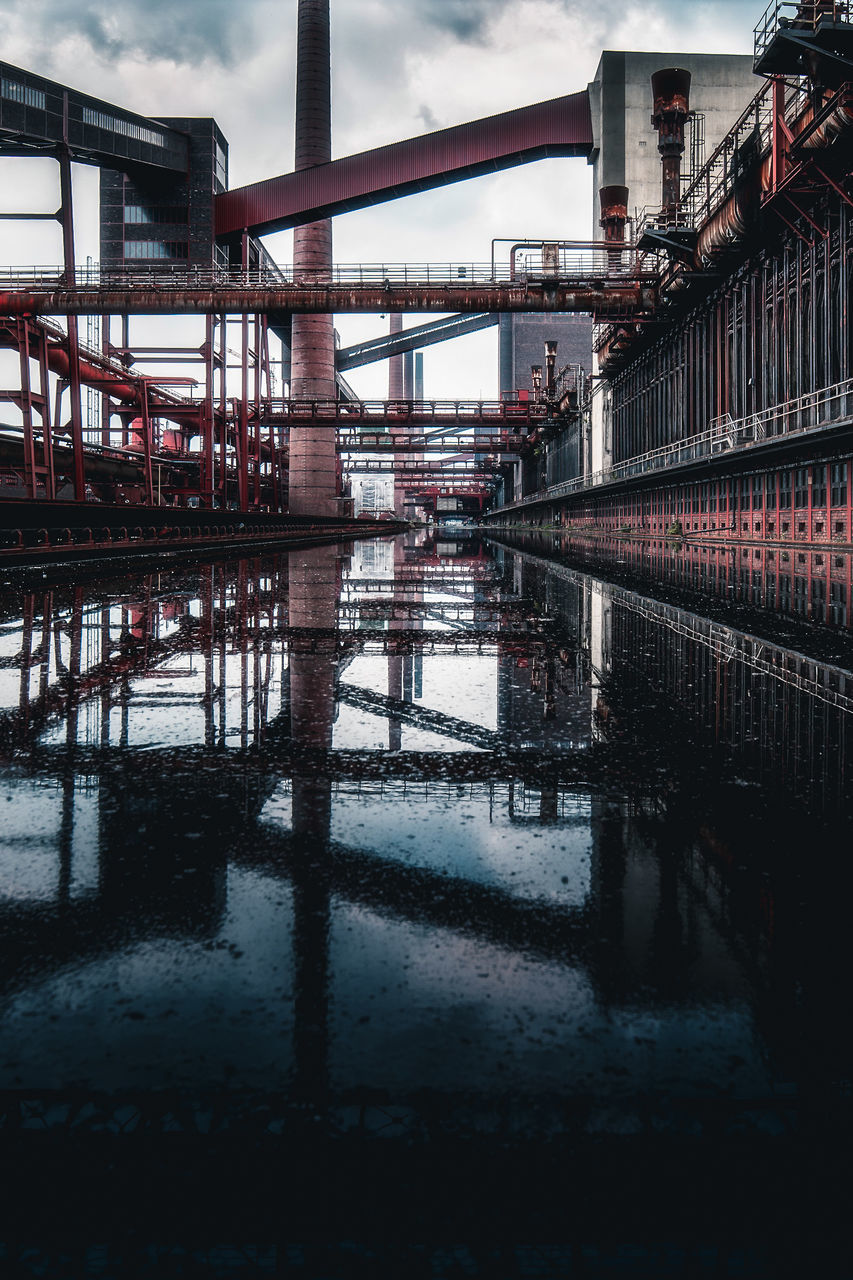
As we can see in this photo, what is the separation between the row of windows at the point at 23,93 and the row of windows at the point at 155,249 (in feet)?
30.2

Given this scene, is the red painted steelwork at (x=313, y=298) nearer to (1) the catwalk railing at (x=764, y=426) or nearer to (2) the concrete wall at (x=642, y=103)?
(1) the catwalk railing at (x=764, y=426)

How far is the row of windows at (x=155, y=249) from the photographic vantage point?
157ft

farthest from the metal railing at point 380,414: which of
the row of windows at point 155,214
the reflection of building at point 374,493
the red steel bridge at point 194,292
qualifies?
the reflection of building at point 374,493

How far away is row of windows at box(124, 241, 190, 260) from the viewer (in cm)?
4784

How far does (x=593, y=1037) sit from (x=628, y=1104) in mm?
167

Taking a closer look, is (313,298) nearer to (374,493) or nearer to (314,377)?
(314,377)

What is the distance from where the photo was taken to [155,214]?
47938 millimetres

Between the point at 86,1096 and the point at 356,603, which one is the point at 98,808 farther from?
the point at 356,603

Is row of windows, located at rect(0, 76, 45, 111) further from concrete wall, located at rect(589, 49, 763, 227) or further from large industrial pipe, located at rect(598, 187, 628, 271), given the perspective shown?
concrete wall, located at rect(589, 49, 763, 227)

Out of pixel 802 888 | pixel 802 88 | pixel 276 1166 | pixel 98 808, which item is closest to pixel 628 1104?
pixel 276 1166

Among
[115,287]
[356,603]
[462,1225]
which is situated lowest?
[462,1225]

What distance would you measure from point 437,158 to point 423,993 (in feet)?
165

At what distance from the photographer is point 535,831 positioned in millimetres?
2629

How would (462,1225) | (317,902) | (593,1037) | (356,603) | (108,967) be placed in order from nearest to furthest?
(462,1225) → (593,1037) → (108,967) → (317,902) → (356,603)
